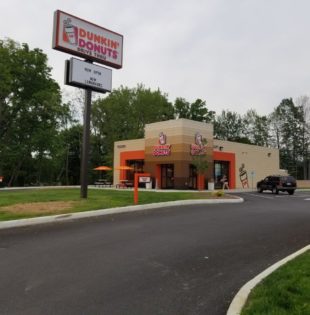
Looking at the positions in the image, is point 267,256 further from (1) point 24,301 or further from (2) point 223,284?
(1) point 24,301

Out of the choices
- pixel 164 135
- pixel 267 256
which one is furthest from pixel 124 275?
A: pixel 164 135

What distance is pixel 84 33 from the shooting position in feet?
59.4

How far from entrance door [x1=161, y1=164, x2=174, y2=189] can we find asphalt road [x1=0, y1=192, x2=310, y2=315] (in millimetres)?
24682

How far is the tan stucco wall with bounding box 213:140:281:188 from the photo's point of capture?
42.3 metres

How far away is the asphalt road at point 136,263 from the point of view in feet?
16.6

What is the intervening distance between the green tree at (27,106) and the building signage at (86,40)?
24844mm

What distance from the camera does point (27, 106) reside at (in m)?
43.8

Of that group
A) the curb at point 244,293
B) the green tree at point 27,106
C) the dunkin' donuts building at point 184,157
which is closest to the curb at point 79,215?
the curb at point 244,293

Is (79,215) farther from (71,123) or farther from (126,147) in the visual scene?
(71,123)

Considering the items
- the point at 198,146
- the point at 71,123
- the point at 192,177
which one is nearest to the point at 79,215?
the point at 192,177

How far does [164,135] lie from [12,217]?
26.1m

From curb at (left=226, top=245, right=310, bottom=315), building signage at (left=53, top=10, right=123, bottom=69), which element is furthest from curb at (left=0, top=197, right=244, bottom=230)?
building signage at (left=53, top=10, right=123, bottom=69)

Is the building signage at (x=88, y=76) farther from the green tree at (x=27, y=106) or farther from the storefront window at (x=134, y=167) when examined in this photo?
the green tree at (x=27, y=106)

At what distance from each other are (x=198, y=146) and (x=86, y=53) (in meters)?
20.3
